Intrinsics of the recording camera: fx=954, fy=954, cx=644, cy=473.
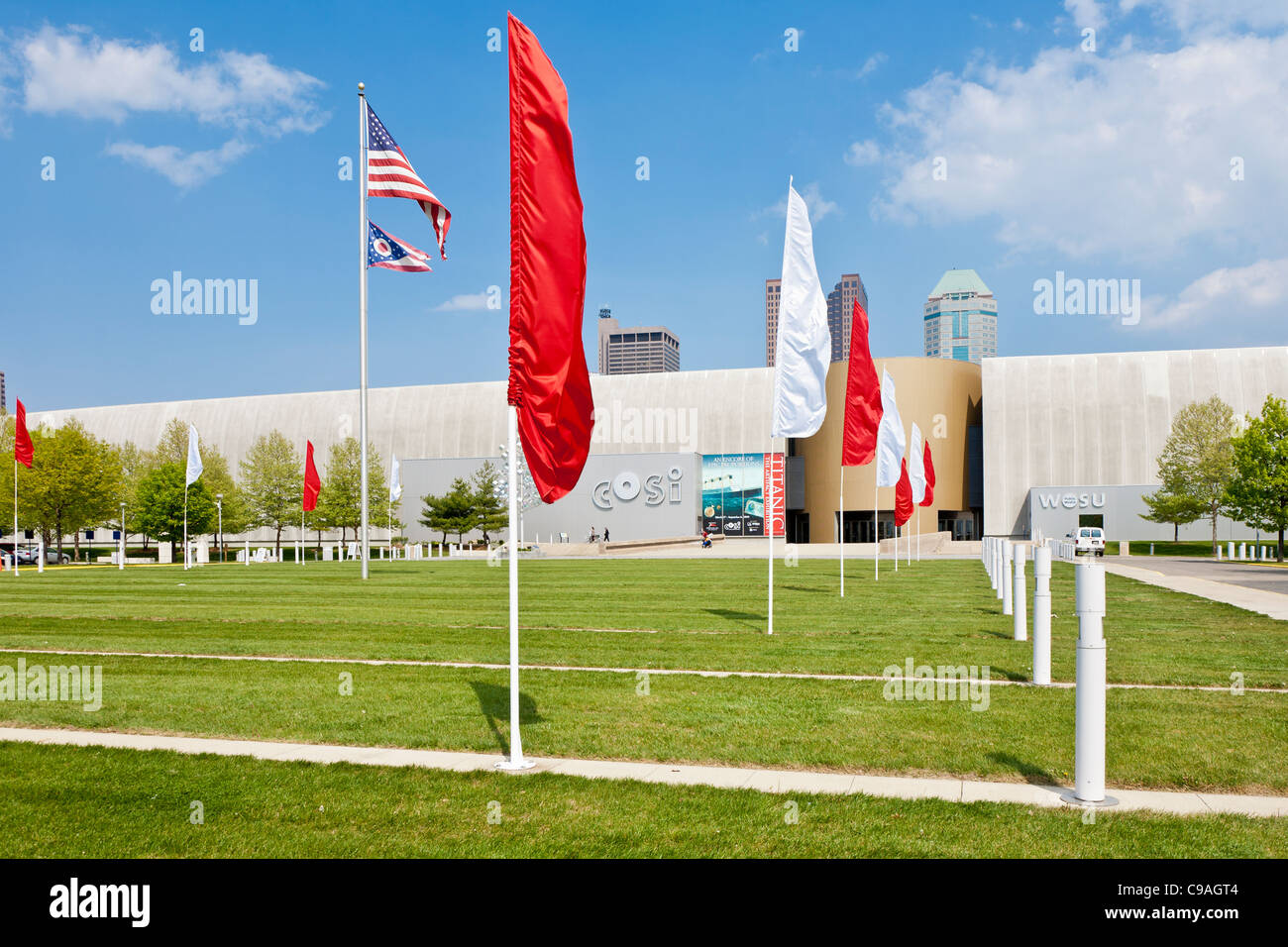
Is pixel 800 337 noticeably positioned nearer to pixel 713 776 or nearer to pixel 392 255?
→ pixel 713 776

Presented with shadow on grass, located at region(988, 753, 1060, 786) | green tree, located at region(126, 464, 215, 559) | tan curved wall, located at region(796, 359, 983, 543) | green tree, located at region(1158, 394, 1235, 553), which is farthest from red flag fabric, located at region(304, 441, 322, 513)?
green tree, located at region(1158, 394, 1235, 553)

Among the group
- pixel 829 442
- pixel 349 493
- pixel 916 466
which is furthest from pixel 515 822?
pixel 829 442

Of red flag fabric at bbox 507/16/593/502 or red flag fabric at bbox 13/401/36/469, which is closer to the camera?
red flag fabric at bbox 507/16/593/502

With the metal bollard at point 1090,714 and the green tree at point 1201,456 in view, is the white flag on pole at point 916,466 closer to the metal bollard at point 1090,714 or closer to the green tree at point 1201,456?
the metal bollard at point 1090,714

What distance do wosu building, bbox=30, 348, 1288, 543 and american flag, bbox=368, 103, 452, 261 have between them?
5016 centimetres

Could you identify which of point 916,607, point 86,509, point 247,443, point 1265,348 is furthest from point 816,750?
point 247,443

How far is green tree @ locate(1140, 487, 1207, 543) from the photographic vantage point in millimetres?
65125

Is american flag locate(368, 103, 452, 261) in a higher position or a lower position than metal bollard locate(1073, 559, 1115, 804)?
higher

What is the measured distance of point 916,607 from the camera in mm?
20750

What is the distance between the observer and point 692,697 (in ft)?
33.8

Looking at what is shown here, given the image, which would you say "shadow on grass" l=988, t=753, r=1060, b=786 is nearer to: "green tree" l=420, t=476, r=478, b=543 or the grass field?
the grass field
